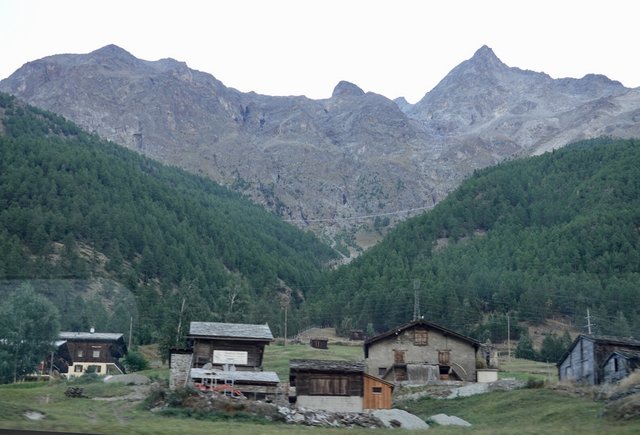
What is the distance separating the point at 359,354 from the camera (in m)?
85.7

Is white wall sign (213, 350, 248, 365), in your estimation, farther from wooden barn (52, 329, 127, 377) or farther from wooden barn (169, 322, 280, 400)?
wooden barn (52, 329, 127, 377)

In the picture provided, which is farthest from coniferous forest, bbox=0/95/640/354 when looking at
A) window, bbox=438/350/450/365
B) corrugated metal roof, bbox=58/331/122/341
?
window, bbox=438/350/450/365

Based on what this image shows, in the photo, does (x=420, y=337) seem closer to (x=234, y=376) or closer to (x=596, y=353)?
(x=596, y=353)

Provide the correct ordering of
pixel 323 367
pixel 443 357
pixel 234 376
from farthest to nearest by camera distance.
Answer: pixel 443 357 → pixel 234 376 → pixel 323 367

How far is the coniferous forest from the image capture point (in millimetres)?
109688

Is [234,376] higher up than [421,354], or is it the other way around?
[421,354]

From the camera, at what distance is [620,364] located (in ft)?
149

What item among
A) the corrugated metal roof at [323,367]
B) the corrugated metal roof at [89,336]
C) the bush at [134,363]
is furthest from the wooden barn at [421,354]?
the corrugated metal roof at [89,336]

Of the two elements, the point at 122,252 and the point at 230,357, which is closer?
the point at 230,357

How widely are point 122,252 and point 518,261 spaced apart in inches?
3024

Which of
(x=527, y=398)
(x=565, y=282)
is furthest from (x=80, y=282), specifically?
(x=565, y=282)

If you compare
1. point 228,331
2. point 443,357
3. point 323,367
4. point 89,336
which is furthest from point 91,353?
point 323,367

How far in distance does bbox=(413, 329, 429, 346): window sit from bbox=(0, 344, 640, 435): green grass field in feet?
46.2

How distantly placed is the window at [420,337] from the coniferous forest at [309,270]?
2587 centimetres
